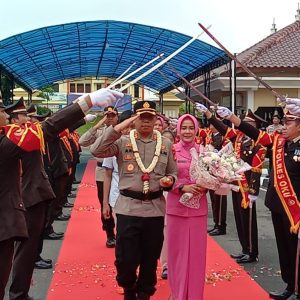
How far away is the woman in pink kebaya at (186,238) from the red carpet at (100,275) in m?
0.55

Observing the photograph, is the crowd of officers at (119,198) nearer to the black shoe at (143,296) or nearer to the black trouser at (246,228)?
the black shoe at (143,296)

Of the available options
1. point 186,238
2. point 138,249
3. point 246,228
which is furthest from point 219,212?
point 138,249

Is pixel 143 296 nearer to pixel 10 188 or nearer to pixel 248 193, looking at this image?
pixel 10 188

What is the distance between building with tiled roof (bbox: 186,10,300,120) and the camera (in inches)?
727

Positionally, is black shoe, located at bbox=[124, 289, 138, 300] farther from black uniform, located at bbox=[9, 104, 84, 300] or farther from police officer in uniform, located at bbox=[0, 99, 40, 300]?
police officer in uniform, located at bbox=[0, 99, 40, 300]

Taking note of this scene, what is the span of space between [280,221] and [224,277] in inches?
42.2

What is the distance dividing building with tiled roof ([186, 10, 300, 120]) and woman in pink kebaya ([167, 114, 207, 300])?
A: 12.9 meters

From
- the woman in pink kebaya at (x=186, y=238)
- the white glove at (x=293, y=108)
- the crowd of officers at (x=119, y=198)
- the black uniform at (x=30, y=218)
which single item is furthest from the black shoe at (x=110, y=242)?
the white glove at (x=293, y=108)

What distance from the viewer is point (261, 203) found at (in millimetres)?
10914

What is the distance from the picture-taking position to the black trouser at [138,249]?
4.20 metres

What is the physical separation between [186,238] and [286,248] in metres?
1.02

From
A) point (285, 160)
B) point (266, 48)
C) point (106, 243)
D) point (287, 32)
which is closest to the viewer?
point (285, 160)

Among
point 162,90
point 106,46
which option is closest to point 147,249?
point 106,46

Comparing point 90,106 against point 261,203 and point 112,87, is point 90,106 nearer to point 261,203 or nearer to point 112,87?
point 112,87
